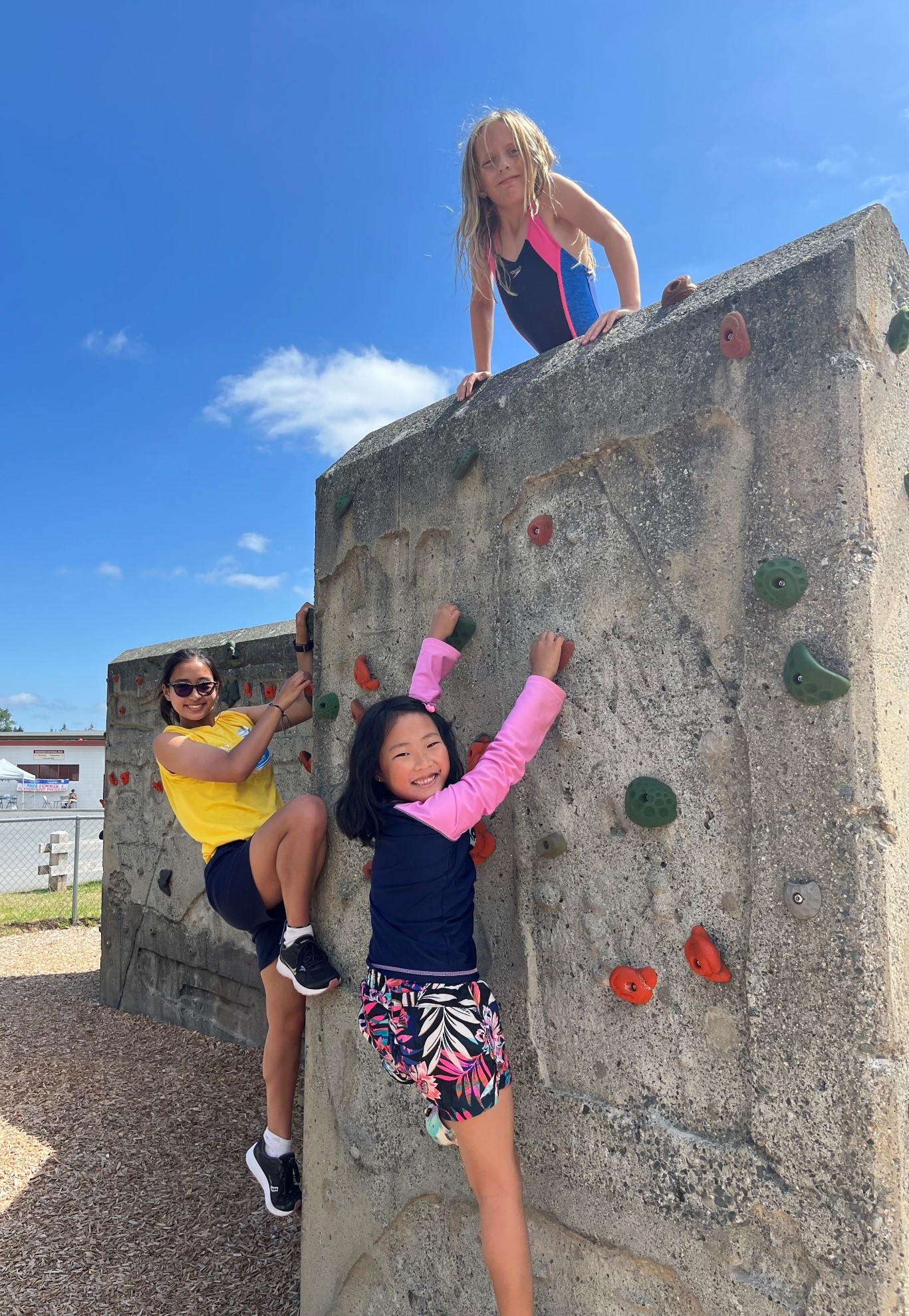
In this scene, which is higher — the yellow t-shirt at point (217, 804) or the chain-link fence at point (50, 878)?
the yellow t-shirt at point (217, 804)

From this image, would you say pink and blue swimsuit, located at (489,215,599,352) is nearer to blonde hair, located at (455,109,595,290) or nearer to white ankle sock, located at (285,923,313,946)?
blonde hair, located at (455,109,595,290)

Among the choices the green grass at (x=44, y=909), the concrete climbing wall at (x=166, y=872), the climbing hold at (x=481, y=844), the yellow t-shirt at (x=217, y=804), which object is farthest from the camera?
the green grass at (x=44, y=909)

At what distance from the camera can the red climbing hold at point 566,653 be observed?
6.41 feet

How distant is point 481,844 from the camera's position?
6.97 feet

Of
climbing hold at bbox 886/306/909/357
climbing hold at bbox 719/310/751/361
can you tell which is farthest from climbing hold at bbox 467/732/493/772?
climbing hold at bbox 886/306/909/357

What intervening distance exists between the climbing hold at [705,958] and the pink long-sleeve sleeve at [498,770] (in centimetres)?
47

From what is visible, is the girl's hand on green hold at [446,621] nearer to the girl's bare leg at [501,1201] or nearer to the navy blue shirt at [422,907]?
the navy blue shirt at [422,907]

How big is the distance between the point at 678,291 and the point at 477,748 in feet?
3.66

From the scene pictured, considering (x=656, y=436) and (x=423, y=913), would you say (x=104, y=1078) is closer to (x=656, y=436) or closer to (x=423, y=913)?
(x=423, y=913)

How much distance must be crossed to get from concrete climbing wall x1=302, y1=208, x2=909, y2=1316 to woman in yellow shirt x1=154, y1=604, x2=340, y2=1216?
0.40 meters

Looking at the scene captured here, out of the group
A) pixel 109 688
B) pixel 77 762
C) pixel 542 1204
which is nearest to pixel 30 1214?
pixel 542 1204

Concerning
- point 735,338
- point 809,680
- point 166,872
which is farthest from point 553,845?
point 166,872

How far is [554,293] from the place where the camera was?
2703mm

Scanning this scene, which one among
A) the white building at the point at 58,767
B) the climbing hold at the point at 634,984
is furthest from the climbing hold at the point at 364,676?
the white building at the point at 58,767
